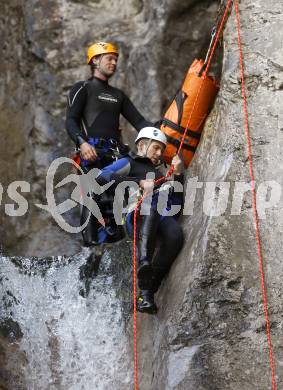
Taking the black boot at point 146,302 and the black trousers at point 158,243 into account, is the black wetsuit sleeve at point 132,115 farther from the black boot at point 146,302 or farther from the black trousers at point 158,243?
the black boot at point 146,302

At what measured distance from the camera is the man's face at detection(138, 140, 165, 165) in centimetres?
759

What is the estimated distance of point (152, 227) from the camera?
6.95 metres

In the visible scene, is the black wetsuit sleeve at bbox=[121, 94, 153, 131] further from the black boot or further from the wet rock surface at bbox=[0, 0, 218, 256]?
the black boot

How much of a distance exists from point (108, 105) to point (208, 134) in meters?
1.43

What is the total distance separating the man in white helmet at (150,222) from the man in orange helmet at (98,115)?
880 millimetres

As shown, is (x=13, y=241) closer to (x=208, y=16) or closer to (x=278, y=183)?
(x=208, y=16)

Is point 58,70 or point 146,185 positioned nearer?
point 146,185

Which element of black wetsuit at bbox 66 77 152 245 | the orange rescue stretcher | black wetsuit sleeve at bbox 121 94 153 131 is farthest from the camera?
black wetsuit sleeve at bbox 121 94 153 131

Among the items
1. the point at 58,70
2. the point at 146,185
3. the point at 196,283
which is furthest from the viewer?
the point at 58,70

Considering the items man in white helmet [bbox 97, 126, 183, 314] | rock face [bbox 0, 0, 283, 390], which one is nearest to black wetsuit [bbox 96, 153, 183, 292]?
man in white helmet [bbox 97, 126, 183, 314]

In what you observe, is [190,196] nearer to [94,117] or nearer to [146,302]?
[146,302]

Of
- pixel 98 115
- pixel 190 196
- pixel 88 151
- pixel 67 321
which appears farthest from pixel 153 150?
pixel 67 321

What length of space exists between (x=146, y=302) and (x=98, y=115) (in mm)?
2588

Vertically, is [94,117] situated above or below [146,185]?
above
